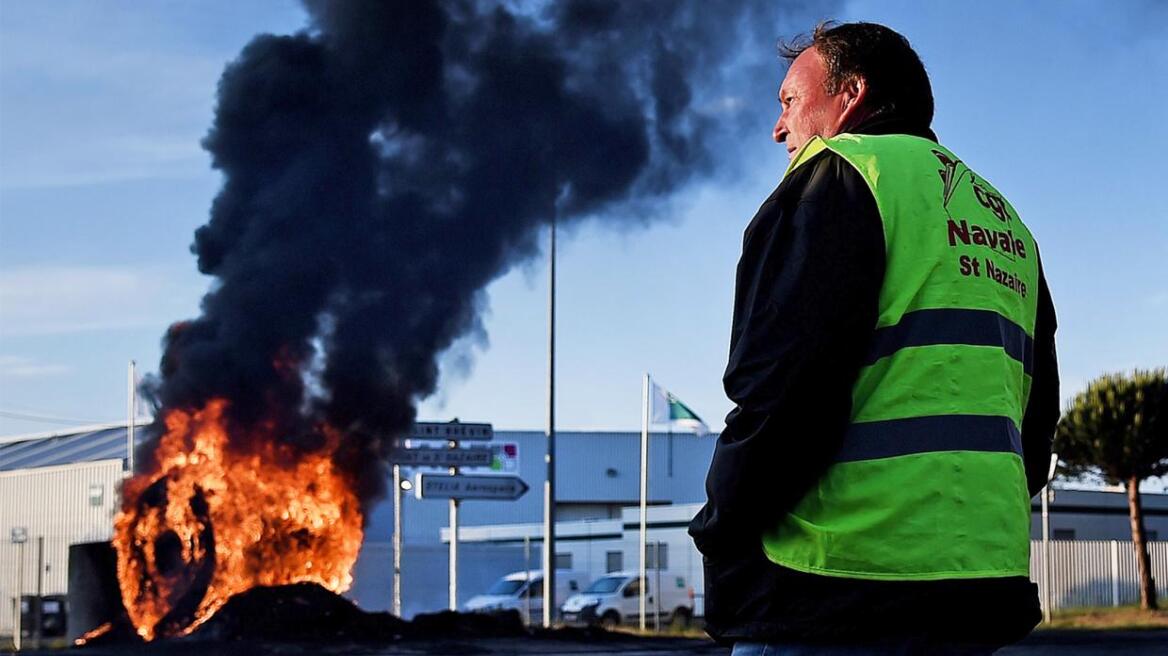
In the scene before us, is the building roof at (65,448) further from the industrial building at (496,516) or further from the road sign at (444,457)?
the road sign at (444,457)

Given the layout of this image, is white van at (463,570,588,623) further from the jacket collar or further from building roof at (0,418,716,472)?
the jacket collar

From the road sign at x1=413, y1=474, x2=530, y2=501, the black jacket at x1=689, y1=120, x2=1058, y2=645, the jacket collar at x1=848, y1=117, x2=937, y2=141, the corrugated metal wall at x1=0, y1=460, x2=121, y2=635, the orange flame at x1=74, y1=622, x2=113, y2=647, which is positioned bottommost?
the orange flame at x1=74, y1=622, x2=113, y2=647

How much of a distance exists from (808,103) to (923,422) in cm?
68

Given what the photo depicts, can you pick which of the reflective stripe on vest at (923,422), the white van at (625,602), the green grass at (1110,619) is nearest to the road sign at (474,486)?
the green grass at (1110,619)

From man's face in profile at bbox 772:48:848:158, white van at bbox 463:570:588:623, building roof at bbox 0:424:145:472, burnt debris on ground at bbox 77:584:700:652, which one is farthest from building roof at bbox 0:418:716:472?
man's face in profile at bbox 772:48:848:158

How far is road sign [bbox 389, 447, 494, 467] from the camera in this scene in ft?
67.1

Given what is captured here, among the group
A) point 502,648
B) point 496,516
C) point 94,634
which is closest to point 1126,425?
point 502,648

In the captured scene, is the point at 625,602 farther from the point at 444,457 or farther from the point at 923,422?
the point at 923,422

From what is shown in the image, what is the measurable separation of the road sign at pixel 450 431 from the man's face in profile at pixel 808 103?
18025 millimetres

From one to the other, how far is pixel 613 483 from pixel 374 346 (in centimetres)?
3835

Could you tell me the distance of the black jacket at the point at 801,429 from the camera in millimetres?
2113

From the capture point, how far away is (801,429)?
2119 millimetres

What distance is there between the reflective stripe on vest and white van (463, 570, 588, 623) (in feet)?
97.3

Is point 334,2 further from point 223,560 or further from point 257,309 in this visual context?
point 223,560
